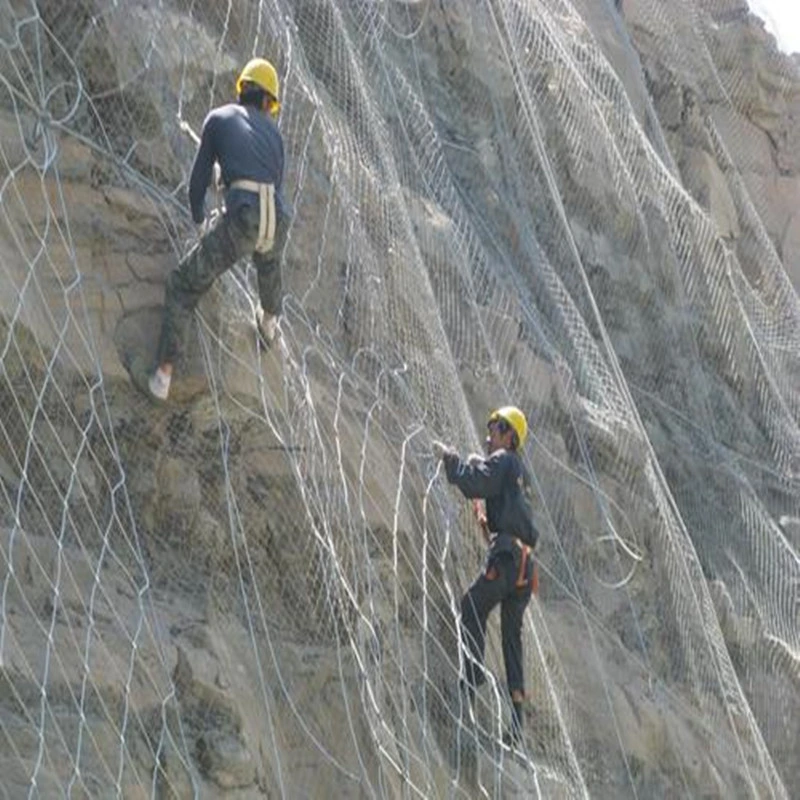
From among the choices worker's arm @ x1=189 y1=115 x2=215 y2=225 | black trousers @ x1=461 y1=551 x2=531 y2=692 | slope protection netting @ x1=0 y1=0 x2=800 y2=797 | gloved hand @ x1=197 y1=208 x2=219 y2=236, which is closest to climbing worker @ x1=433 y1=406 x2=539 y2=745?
black trousers @ x1=461 y1=551 x2=531 y2=692

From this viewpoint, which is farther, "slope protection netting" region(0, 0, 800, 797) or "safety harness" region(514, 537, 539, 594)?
"safety harness" region(514, 537, 539, 594)

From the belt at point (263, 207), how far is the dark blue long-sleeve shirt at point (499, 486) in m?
1.62

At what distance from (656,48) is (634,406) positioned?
459cm

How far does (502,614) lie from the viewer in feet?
33.8

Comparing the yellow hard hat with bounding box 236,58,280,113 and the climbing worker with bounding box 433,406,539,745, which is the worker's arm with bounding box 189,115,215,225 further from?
the climbing worker with bounding box 433,406,539,745

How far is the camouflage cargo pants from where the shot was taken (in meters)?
9.08

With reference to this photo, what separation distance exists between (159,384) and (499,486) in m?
1.88

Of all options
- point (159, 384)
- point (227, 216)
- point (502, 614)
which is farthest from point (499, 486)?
point (227, 216)

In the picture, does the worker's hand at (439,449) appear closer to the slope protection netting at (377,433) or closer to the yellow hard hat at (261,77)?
the slope protection netting at (377,433)

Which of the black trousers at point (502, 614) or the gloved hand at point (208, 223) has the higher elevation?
the gloved hand at point (208, 223)

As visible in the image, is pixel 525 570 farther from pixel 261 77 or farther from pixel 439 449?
pixel 261 77

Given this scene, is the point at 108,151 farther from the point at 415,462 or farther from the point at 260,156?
the point at 415,462

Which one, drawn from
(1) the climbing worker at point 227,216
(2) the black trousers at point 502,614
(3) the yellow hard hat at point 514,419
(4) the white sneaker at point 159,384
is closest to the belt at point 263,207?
(1) the climbing worker at point 227,216

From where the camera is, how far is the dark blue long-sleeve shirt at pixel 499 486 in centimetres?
1022
